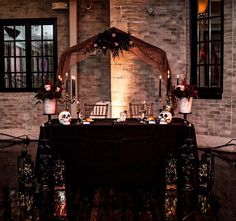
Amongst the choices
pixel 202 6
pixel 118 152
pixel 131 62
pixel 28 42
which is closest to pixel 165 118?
pixel 118 152

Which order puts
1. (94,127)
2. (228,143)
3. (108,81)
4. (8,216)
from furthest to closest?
(108,81) < (228,143) < (94,127) < (8,216)

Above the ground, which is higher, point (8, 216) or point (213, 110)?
point (213, 110)

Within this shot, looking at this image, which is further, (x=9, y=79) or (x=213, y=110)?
(x=9, y=79)

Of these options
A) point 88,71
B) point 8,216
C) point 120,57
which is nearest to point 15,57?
point 88,71

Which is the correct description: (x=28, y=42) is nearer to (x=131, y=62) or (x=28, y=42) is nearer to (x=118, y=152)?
(x=131, y=62)

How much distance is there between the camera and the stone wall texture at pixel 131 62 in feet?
28.7

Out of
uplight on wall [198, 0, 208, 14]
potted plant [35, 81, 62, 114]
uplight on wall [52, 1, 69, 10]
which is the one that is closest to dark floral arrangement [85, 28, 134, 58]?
uplight on wall [198, 0, 208, 14]

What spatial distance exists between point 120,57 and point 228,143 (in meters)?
2.91

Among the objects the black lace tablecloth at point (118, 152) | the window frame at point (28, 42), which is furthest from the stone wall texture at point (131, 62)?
the black lace tablecloth at point (118, 152)

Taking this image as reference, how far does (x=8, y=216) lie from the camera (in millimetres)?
4551

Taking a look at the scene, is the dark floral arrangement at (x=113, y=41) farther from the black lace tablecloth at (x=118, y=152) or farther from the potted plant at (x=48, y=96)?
the black lace tablecloth at (x=118, y=152)

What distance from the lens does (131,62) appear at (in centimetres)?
952

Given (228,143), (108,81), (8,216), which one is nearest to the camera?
(8,216)

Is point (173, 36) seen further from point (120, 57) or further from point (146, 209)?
point (146, 209)
